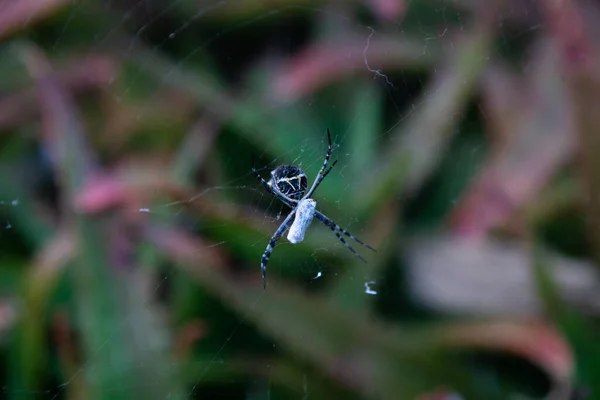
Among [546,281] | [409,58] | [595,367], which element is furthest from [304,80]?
[595,367]

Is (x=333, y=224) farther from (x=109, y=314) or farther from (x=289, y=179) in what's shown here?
(x=109, y=314)

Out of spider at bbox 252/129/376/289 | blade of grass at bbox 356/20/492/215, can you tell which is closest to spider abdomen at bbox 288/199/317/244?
spider at bbox 252/129/376/289

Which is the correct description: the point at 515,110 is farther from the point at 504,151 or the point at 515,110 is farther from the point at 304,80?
the point at 304,80

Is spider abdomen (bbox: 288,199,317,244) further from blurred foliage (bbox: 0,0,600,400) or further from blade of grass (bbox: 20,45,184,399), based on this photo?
blade of grass (bbox: 20,45,184,399)

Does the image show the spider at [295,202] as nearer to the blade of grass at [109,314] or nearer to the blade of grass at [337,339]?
the blade of grass at [337,339]

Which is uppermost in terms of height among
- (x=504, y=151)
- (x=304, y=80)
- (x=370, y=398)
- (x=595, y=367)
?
(x=304, y=80)

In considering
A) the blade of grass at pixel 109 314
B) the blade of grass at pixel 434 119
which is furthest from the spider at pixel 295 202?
the blade of grass at pixel 109 314
